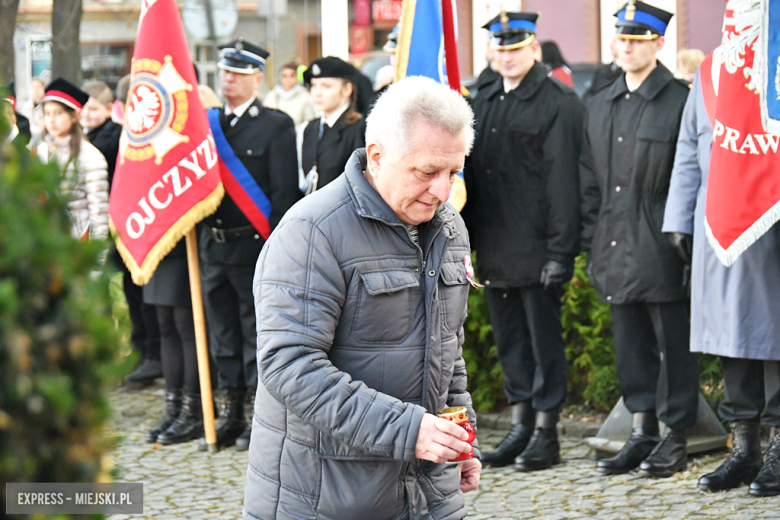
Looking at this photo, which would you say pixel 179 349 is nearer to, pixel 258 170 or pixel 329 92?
pixel 258 170

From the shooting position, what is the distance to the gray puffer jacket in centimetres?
256

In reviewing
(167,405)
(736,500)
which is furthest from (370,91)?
(736,500)

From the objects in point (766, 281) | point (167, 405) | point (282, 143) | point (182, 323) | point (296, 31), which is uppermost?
point (296, 31)

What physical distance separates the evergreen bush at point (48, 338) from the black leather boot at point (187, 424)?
17.6 ft

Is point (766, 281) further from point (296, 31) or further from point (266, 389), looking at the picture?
point (296, 31)

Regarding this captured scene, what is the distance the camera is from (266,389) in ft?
8.82

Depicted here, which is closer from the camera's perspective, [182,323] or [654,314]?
[654,314]

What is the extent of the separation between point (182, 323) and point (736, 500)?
3.61 metres

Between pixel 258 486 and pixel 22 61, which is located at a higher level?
pixel 22 61

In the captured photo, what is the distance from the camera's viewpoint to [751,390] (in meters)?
5.20

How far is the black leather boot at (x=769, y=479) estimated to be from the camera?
490 centimetres

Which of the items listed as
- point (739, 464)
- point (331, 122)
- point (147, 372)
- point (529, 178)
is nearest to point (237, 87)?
point (331, 122)

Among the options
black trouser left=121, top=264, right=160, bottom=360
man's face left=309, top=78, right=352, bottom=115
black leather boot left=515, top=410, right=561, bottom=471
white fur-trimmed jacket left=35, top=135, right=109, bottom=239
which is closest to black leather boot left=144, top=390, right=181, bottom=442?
white fur-trimmed jacket left=35, top=135, right=109, bottom=239

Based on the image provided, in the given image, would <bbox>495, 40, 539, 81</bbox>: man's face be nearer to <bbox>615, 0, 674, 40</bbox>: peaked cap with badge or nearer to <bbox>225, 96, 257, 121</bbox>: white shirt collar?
<bbox>615, 0, 674, 40</bbox>: peaked cap with badge
